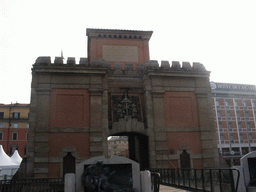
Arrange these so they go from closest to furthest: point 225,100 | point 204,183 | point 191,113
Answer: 1. point 204,183
2. point 191,113
3. point 225,100

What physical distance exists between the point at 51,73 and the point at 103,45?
22.8ft

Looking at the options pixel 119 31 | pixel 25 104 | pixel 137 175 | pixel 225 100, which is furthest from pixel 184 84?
pixel 25 104

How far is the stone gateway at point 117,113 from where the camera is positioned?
653 inches

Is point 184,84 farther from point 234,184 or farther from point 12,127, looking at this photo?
point 12,127

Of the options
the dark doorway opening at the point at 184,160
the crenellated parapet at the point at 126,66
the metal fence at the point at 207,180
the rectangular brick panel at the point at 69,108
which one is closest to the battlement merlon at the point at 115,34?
the crenellated parapet at the point at 126,66

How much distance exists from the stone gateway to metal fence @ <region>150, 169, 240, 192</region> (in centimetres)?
437

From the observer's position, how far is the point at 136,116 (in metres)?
18.5

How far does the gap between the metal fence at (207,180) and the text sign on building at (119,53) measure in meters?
11.9

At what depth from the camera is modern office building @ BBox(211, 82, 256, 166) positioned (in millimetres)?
53969

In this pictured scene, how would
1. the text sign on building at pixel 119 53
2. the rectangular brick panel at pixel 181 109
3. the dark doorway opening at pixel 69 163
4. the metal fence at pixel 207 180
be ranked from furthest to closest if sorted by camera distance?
the text sign on building at pixel 119 53, the rectangular brick panel at pixel 181 109, the dark doorway opening at pixel 69 163, the metal fence at pixel 207 180

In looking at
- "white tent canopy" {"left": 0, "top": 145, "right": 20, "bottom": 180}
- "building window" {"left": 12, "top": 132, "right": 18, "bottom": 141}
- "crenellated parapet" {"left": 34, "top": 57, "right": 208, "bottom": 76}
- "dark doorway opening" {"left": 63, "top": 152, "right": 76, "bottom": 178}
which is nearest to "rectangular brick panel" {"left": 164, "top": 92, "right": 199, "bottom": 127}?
"crenellated parapet" {"left": 34, "top": 57, "right": 208, "bottom": 76}

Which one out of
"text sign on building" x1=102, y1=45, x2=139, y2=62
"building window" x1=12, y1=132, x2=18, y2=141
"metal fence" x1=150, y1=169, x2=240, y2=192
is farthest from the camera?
"building window" x1=12, y1=132, x2=18, y2=141

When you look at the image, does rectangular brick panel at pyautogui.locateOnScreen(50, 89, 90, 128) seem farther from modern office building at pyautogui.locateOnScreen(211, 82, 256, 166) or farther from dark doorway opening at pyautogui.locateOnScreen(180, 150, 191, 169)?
modern office building at pyautogui.locateOnScreen(211, 82, 256, 166)

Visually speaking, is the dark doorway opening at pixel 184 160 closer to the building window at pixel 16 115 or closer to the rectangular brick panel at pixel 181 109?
the rectangular brick panel at pixel 181 109
